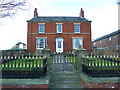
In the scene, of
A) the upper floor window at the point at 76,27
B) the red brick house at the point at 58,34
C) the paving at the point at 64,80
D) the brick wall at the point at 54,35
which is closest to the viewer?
the paving at the point at 64,80

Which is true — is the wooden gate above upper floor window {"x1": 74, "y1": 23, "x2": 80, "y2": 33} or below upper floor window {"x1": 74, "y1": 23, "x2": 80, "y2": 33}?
below

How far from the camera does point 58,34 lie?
66.7ft

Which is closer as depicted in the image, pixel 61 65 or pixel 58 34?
pixel 61 65

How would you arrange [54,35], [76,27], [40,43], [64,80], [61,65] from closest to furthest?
[64,80] → [61,65] → [40,43] → [54,35] → [76,27]

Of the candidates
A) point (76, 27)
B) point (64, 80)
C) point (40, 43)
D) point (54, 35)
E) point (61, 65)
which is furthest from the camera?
point (76, 27)

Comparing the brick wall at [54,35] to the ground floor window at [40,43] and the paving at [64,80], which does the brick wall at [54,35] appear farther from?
the paving at [64,80]

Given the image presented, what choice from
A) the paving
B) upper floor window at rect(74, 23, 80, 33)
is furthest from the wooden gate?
upper floor window at rect(74, 23, 80, 33)

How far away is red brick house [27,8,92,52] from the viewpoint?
789 inches

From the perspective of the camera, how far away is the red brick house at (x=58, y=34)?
2003cm

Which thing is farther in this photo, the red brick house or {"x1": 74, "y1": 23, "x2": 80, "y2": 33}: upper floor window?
{"x1": 74, "y1": 23, "x2": 80, "y2": 33}: upper floor window

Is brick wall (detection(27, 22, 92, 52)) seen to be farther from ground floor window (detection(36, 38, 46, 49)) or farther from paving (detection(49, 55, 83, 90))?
paving (detection(49, 55, 83, 90))

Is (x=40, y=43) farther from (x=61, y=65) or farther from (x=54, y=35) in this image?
(x=61, y=65)

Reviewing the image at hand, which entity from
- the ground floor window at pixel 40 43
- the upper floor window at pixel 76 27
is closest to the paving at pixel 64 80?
the ground floor window at pixel 40 43

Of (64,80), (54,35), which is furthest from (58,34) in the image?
(64,80)
